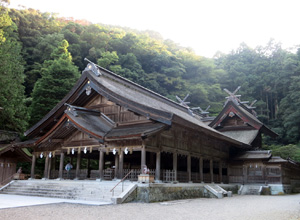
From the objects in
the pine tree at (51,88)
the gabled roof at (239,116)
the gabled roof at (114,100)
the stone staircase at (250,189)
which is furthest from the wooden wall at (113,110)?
the gabled roof at (239,116)

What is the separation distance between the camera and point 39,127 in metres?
21.7

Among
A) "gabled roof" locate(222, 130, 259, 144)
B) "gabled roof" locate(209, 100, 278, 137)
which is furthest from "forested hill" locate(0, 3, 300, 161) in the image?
"gabled roof" locate(222, 130, 259, 144)

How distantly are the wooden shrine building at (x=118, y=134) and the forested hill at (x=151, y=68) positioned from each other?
13.4m

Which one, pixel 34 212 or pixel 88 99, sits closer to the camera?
pixel 34 212

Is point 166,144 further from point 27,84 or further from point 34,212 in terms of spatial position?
point 27,84

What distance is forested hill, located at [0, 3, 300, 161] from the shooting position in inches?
1452

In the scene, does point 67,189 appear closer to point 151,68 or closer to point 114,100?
point 114,100

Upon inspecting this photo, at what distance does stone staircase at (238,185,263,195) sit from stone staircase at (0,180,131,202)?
13.4m

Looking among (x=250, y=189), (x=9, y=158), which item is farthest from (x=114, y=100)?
(x=250, y=189)

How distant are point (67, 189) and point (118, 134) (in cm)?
447

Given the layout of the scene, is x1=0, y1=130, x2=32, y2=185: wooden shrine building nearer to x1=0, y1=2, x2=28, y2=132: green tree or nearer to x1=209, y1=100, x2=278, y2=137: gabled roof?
x1=0, y1=2, x2=28, y2=132: green tree

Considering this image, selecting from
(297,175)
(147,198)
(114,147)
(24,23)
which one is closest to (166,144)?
(114,147)

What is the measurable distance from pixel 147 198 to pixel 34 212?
5.74 m

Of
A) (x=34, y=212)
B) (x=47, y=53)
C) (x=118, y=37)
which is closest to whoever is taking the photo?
(x=34, y=212)
